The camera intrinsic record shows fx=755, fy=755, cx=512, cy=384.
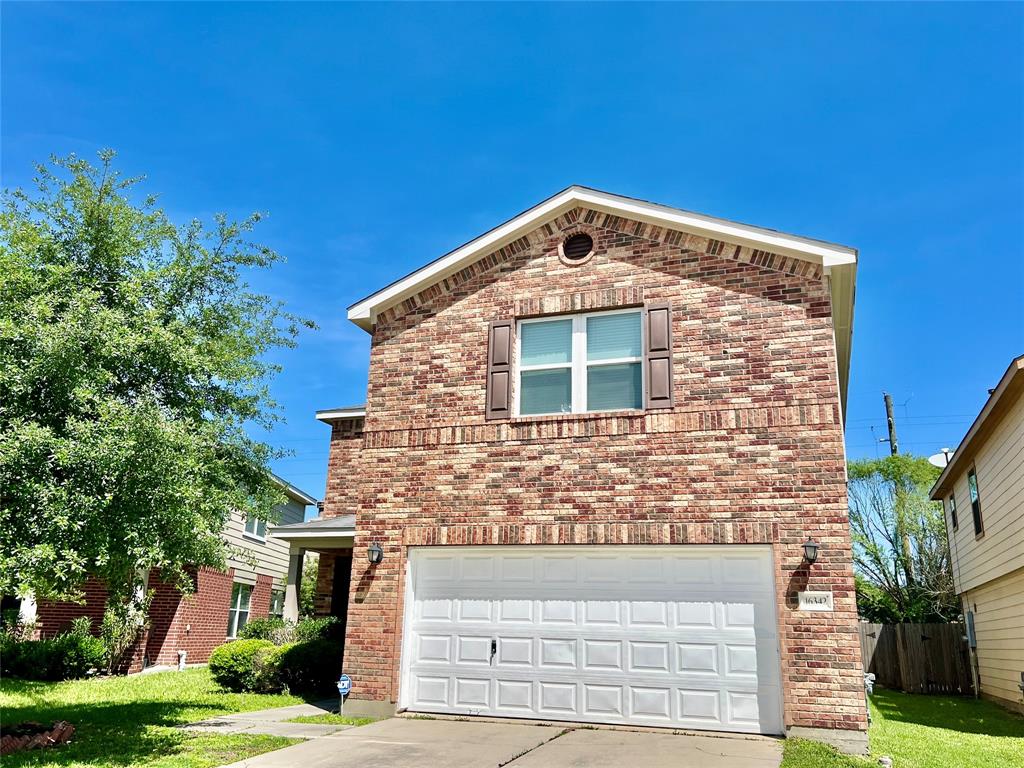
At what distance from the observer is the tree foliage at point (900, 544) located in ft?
82.2

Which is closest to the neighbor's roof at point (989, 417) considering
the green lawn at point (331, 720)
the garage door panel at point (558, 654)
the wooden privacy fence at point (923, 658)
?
the wooden privacy fence at point (923, 658)

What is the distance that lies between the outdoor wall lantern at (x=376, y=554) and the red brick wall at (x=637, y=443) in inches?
4.5

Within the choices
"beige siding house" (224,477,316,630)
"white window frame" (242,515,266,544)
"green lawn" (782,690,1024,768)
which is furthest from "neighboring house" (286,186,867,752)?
"white window frame" (242,515,266,544)

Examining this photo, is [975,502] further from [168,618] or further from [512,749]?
[168,618]

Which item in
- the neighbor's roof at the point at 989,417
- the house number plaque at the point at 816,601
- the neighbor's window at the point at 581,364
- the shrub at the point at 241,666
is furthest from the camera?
the shrub at the point at 241,666

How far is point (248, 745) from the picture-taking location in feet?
26.8

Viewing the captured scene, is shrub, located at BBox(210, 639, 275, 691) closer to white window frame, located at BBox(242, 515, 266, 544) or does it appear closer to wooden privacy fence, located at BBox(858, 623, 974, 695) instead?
white window frame, located at BBox(242, 515, 266, 544)

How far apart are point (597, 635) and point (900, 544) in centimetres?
2113

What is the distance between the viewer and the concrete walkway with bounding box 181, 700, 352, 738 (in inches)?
357

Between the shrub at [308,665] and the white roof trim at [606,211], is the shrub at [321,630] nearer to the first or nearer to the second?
the shrub at [308,665]

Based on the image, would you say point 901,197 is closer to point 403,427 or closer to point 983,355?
point 403,427

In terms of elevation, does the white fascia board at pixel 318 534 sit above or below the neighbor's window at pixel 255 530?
below

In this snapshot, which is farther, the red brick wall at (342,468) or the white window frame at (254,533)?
the white window frame at (254,533)

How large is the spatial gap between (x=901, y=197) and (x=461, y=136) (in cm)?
1011
